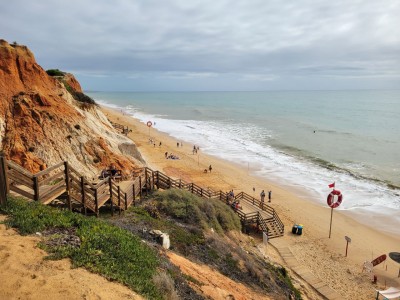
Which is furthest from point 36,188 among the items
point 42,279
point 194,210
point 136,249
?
point 194,210

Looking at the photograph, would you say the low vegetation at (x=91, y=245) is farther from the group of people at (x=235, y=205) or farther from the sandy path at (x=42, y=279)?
the group of people at (x=235, y=205)

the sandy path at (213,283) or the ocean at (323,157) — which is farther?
the ocean at (323,157)

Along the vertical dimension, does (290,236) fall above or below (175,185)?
below

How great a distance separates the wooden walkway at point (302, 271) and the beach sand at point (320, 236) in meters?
0.39

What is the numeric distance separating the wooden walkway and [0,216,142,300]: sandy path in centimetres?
1184

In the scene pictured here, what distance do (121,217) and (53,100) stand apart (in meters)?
13.4

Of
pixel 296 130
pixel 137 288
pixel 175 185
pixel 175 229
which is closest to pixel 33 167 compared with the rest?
pixel 175 185

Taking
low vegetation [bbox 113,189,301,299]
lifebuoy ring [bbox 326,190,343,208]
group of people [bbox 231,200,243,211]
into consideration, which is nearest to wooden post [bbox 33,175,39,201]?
low vegetation [bbox 113,189,301,299]

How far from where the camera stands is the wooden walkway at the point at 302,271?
14.3 meters

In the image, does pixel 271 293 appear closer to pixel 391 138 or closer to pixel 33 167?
pixel 33 167

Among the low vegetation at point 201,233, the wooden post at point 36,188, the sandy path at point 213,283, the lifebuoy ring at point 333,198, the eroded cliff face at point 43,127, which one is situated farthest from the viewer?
the lifebuoy ring at point 333,198

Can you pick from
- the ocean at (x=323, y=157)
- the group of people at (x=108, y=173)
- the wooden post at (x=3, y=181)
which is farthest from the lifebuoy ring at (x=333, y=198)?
the wooden post at (x=3, y=181)

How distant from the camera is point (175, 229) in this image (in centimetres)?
1211

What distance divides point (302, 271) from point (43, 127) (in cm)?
1733
